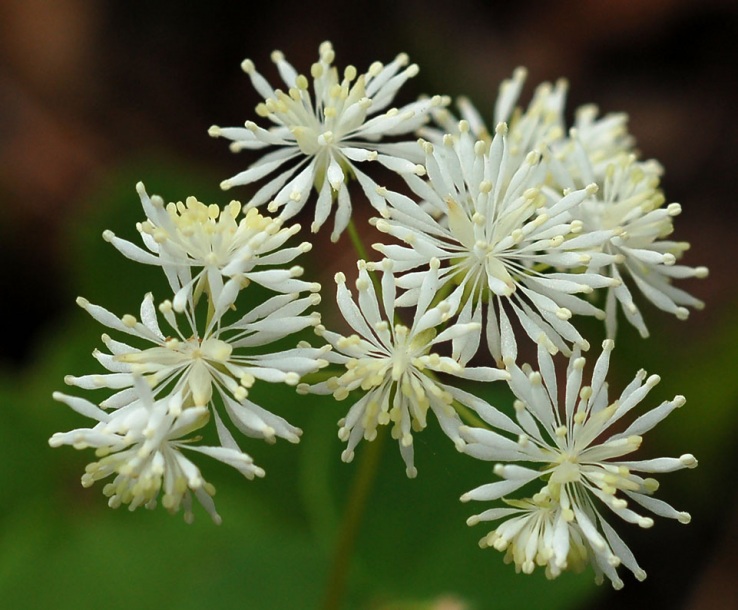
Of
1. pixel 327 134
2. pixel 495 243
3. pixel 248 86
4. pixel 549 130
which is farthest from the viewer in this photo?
pixel 248 86

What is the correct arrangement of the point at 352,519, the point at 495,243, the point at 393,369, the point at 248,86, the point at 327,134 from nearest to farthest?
the point at 393,369
the point at 495,243
the point at 327,134
the point at 352,519
the point at 248,86

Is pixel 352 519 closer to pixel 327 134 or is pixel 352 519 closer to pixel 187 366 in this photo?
pixel 187 366

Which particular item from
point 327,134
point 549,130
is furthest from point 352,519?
point 549,130

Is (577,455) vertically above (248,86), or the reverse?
(248,86)

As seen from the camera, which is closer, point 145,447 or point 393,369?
point 145,447

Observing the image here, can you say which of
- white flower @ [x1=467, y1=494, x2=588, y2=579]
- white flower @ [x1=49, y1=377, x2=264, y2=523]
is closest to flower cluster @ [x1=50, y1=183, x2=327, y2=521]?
white flower @ [x1=49, y1=377, x2=264, y2=523]

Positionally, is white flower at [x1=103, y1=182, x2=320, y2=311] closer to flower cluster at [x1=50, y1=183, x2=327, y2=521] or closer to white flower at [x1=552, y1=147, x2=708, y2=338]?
flower cluster at [x1=50, y1=183, x2=327, y2=521]

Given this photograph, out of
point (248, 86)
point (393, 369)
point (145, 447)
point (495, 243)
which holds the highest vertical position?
point (248, 86)

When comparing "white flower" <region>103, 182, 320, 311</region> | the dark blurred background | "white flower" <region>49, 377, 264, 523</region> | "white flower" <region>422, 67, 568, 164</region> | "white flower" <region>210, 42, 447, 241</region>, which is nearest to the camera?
"white flower" <region>49, 377, 264, 523</region>
